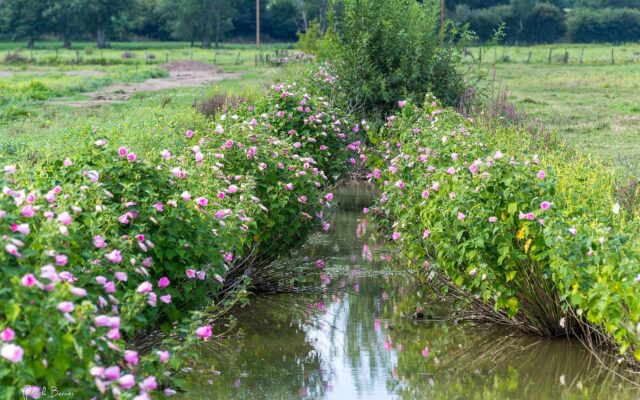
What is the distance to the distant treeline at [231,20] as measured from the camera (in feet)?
245

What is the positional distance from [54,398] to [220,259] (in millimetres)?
1956

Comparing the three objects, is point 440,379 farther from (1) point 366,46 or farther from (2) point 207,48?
(2) point 207,48

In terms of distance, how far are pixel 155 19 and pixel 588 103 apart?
209 ft

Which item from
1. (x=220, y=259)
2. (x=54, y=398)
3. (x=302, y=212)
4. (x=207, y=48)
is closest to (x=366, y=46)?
(x=302, y=212)

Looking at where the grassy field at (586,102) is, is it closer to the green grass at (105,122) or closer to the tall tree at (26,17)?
the green grass at (105,122)

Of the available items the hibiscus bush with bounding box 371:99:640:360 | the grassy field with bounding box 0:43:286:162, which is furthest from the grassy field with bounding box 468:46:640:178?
the grassy field with bounding box 0:43:286:162

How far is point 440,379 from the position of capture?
6621mm

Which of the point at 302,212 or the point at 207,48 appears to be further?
the point at 207,48

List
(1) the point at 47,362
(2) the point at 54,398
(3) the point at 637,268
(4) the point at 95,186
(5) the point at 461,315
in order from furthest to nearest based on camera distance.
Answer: (5) the point at 461,315 → (3) the point at 637,268 → (4) the point at 95,186 → (2) the point at 54,398 → (1) the point at 47,362

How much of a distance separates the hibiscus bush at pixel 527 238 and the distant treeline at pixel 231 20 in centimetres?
6638

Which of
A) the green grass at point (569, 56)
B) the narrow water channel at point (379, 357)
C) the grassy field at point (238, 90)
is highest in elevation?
the narrow water channel at point (379, 357)

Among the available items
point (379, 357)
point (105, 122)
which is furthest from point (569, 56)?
point (379, 357)
